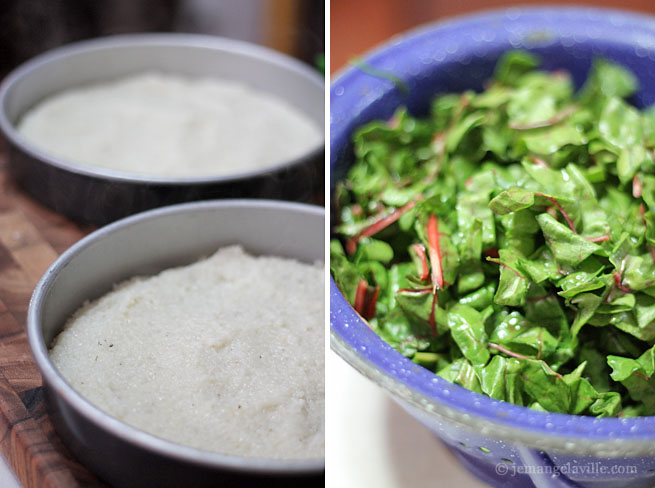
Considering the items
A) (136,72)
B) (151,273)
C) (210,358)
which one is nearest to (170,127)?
(136,72)

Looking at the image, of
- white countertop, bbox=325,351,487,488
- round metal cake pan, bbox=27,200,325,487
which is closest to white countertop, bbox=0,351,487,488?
white countertop, bbox=325,351,487,488

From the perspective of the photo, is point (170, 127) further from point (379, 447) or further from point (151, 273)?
point (379, 447)

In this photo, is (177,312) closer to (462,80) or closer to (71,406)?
(71,406)

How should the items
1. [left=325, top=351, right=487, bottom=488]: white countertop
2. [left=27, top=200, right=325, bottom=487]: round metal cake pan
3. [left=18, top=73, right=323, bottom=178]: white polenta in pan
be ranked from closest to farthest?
1. [left=27, top=200, right=325, bottom=487]: round metal cake pan
2. [left=325, top=351, right=487, bottom=488]: white countertop
3. [left=18, top=73, right=323, bottom=178]: white polenta in pan

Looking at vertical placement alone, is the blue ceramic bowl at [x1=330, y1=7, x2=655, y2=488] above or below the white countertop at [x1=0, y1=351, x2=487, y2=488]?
above

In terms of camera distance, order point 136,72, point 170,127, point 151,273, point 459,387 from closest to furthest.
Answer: point 459,387 < point 151,273 < point 170,127 < point 136,72

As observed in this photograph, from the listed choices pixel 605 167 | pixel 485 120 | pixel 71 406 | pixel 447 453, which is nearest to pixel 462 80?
pixel 485 120

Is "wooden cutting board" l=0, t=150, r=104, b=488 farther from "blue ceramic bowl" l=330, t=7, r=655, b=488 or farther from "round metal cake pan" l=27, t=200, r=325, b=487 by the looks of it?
"blue ceramic bowl" l=330, t=7, r=655, b=488
